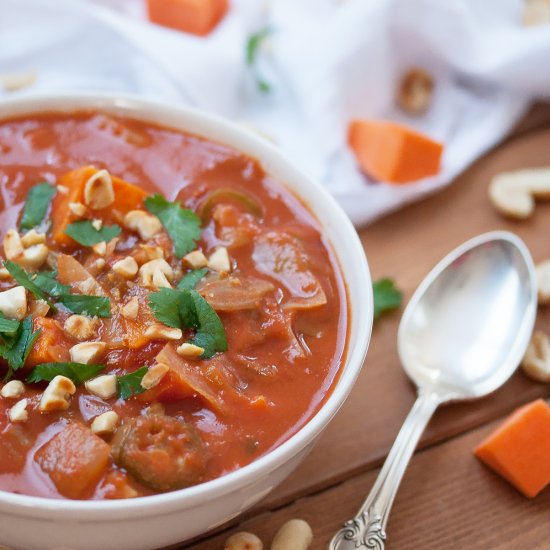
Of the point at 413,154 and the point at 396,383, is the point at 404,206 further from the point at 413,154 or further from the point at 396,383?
the point at 396,383

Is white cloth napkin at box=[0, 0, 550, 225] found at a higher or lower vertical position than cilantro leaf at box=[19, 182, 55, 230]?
lower

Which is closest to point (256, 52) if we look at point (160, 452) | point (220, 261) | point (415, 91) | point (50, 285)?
point (415, 91)

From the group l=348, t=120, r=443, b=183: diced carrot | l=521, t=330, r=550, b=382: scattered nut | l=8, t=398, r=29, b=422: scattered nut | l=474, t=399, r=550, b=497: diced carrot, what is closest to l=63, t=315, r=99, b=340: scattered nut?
l=8, t=398, r=29, b=422: scattered nut

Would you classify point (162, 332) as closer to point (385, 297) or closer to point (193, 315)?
point (193, 315)

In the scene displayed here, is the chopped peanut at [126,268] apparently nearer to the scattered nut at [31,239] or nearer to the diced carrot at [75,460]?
the scattered nut at [31,239]

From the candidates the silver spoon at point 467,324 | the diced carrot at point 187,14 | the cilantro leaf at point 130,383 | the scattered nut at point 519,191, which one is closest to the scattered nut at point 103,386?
the cilantro leaf at point 130,383

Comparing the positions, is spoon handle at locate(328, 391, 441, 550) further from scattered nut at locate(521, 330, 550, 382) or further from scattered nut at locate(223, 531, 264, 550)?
scattered nut at locate(521, 330, 550, 382)
